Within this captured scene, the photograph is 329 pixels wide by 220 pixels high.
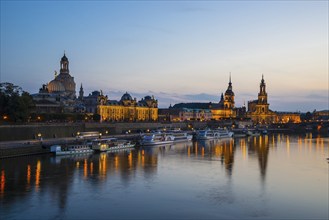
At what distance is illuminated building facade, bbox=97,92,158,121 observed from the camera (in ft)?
310

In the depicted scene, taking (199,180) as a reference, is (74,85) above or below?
above

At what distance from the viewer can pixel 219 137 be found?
7931 centimetres

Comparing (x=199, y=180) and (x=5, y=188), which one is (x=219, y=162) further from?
(x=5, y=188)

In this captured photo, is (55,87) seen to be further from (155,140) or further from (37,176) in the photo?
(37,176)

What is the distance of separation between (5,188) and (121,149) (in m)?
24.3

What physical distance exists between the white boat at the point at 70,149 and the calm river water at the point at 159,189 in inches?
59.6

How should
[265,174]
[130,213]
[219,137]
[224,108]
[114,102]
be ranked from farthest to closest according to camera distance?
[224,108] → [114,102] → [219,137] → [265,174] → [130,213]

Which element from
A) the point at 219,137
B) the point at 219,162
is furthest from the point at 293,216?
the point at 219,137

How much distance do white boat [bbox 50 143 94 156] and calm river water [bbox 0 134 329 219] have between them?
1.51 metres

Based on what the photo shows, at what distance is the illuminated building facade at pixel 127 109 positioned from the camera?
310 ft

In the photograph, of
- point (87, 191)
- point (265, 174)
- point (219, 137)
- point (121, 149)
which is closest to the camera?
point (87, 191)

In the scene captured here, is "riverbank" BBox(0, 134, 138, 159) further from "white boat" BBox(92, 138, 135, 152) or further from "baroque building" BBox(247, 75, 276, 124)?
"baroque building" BBox(247, 75, 276, 124)

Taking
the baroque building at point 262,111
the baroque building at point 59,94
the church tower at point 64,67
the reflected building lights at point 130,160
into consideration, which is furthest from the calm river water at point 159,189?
the baroque building at point 262,111

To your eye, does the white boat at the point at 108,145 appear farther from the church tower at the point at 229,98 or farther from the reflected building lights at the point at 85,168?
the church tower at the point at 229,98
